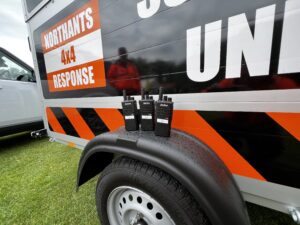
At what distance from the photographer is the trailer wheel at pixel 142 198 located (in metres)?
0.88

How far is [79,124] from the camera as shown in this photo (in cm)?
180

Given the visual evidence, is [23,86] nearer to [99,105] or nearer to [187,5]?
[99,105]

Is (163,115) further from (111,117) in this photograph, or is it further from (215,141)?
(111,117)

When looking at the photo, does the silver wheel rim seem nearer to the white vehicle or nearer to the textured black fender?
the textured black fender

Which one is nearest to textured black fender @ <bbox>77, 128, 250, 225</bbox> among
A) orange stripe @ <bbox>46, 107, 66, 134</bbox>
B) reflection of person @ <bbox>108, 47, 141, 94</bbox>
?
reflection of person @ <bbox>108, 47, 141, 94</bbox>

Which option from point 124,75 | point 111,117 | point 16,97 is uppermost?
point 124,75

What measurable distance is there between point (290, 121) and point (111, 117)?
109 centimetres

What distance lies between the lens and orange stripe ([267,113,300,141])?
2.49ft

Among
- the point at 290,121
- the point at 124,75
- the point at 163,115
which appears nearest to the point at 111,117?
the point at 124,75

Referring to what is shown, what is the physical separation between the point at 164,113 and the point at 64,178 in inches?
84.0

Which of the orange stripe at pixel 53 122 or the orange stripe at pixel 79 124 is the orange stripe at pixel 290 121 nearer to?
the orange stripe at pixel 79 124

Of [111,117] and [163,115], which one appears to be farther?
[111,117]

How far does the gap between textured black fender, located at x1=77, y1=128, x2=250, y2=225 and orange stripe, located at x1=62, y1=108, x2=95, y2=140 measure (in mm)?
734

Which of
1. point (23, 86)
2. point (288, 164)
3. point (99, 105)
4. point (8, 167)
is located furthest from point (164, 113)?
point (23, 86)
